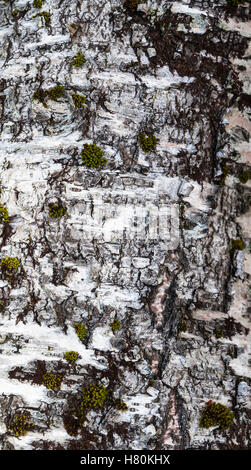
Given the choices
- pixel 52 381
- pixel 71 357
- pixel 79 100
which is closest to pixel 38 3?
pixel 79 100

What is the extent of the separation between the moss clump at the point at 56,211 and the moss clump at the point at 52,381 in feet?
3.46

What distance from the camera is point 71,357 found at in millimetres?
2506

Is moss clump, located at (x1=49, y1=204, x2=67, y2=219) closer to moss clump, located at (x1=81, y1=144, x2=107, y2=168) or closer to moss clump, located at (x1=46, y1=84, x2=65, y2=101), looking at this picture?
moss clump, located at (x1=81, y1=144, x2=107, y2=168)

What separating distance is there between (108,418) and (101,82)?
2.24 m

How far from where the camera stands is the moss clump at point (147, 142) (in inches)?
101

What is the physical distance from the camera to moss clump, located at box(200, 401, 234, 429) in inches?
102

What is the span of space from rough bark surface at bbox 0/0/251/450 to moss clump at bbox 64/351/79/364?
0.03 meters

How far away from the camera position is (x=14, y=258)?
101 inches

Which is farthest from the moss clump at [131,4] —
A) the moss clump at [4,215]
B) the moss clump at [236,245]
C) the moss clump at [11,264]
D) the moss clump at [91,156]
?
the moss clump at [11,264]

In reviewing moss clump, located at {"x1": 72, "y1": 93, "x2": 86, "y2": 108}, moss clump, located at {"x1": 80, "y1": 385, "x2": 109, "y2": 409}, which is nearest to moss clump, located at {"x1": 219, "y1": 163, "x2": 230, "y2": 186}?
moss clump, located at {"x1": 72, "y1": 93, "x2": 86, "y2": 108}

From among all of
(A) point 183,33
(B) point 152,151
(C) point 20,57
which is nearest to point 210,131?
(B) point 152,151

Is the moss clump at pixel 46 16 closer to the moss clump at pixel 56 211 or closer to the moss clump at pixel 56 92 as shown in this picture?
the moss clump at pixel 56 92

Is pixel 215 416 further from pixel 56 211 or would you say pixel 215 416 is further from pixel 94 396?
pixel 56 211
